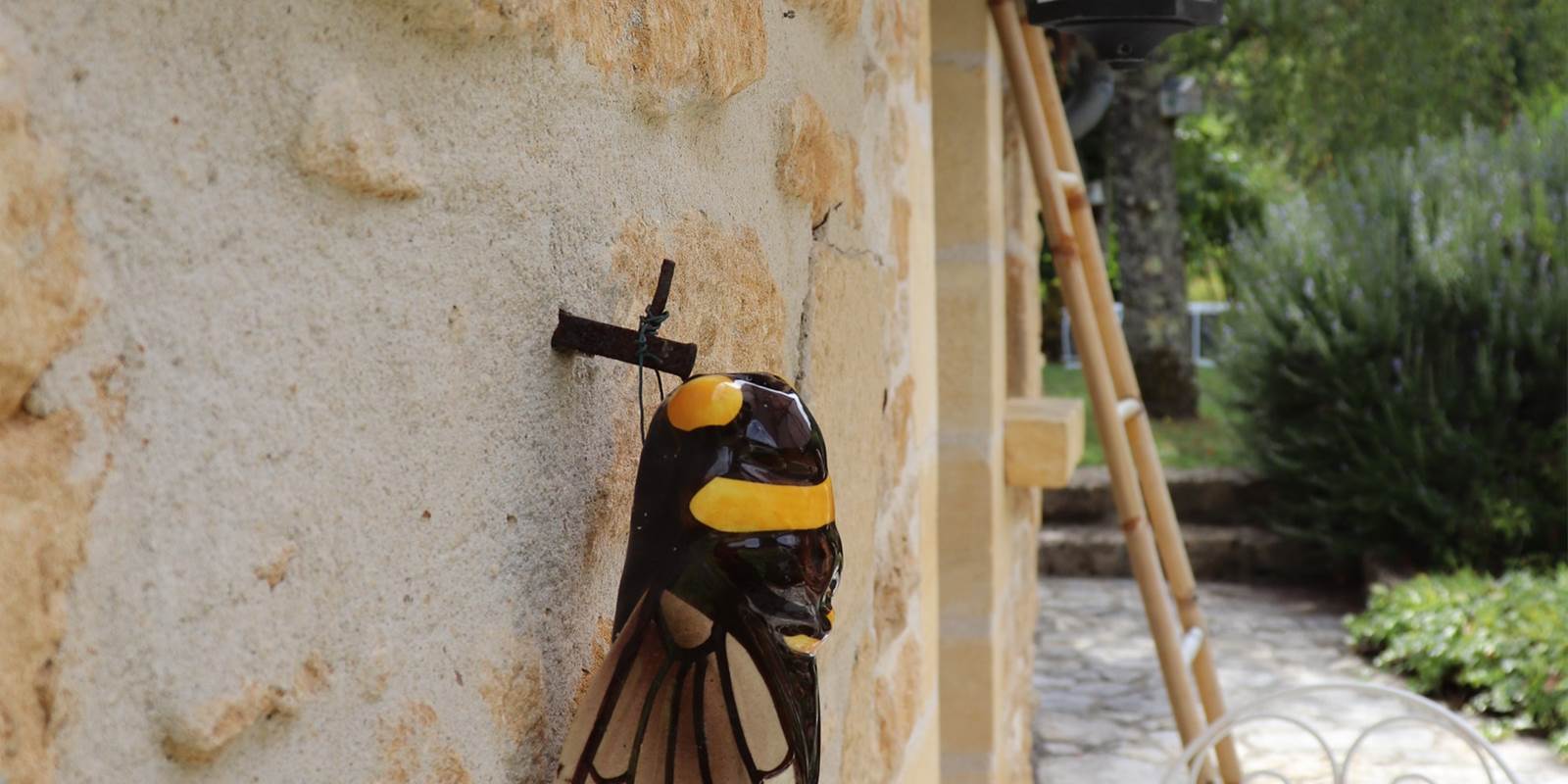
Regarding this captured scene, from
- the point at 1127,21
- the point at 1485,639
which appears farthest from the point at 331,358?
the point at 1485,639

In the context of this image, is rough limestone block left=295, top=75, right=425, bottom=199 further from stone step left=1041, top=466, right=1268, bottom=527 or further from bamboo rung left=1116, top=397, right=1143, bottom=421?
stone step left=1041, top=466, right=1268, bottom=527

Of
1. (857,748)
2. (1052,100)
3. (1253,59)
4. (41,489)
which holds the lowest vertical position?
(857,748)

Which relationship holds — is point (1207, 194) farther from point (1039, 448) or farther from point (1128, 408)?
point (1039, 448)

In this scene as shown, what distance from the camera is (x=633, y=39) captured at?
73 cm

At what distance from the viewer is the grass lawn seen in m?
6.93

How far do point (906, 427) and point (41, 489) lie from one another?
3.95ft

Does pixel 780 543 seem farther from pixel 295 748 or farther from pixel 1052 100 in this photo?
pixel 1052 100

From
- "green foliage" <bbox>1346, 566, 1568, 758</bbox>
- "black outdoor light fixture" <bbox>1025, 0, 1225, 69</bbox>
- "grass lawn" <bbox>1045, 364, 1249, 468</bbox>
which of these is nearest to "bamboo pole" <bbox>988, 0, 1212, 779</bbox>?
"black outdoor light fixture" <bbox>1025, 0, 1225, 69</bbox>

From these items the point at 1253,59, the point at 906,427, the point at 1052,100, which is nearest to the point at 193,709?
the point at 906,427

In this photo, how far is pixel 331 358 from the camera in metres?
0.51

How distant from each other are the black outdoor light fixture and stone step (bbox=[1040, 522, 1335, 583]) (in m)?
4.74

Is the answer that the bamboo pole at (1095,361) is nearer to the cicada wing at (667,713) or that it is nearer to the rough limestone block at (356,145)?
the cicada wing at (667,713)

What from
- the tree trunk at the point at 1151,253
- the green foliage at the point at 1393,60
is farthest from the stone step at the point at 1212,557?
the green foliage at the point at 1393,60

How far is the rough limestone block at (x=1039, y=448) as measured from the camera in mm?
2467
